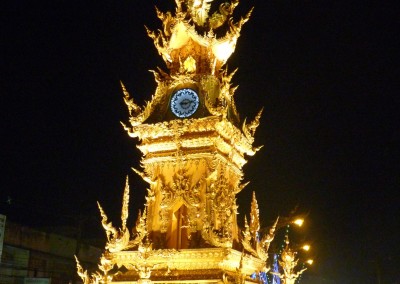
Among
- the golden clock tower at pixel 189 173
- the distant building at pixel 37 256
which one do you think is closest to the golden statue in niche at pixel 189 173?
the golden clock tower at pixel 189 173

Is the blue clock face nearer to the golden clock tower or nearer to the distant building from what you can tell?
the golden clock tower

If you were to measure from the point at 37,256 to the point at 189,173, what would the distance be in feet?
60.5

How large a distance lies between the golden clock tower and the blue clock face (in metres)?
0.03

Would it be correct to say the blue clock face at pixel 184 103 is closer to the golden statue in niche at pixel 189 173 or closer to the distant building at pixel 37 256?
the golden statue in niche at pixel 189 173

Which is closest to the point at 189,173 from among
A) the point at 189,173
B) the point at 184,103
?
the point at 189,173

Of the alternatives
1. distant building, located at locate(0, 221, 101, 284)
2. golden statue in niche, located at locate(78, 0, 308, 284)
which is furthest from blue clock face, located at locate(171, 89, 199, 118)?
distant building, located at locate(0, 221, 101, 284)

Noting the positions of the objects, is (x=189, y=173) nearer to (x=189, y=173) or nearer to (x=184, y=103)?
(x=189, y=173)

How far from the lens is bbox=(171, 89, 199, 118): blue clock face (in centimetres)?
1358

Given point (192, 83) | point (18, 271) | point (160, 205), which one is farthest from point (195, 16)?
point (18, 271)

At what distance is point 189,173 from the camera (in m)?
13.2

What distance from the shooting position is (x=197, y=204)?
41.4ft

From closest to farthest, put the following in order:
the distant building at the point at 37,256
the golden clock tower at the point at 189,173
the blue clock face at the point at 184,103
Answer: the golden clock tower at the point at 189,173 → the blue clock face at the point at 184,103 → the distant building at the point at 37,256

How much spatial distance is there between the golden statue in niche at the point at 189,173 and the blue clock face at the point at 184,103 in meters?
0.03

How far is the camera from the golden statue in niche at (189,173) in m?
11.8
